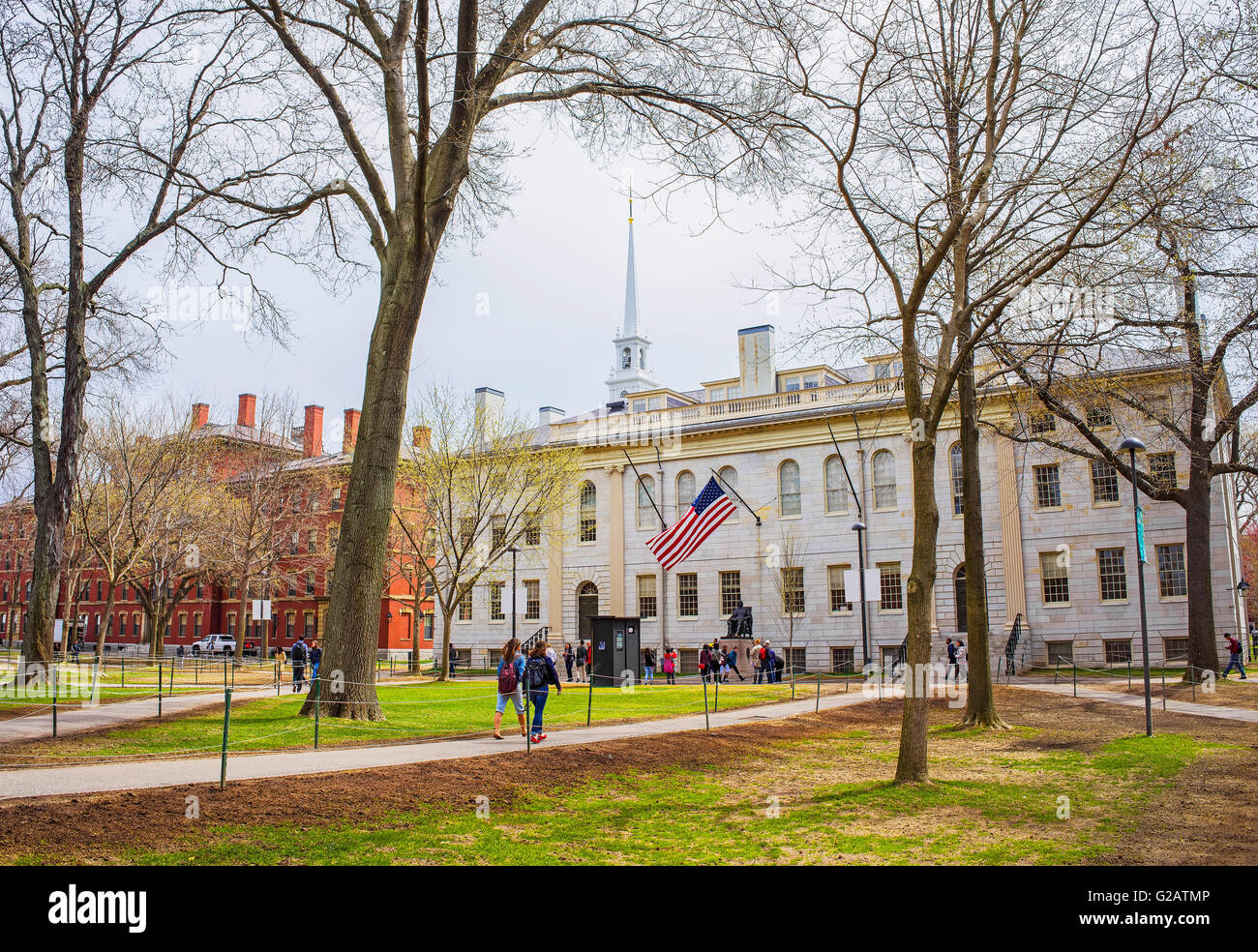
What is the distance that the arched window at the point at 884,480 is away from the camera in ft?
148

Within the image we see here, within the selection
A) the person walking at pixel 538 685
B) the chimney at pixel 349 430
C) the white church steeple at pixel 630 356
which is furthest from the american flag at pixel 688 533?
the white church steeple at pixel 630 356

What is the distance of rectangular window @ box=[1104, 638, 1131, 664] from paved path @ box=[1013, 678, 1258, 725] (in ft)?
32.0

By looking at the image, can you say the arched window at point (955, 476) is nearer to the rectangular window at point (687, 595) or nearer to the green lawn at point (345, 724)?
the rectangular window at point (687, 595)

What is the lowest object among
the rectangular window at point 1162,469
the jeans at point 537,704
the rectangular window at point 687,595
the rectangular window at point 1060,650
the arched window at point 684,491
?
the rectangular window at point 1060,650

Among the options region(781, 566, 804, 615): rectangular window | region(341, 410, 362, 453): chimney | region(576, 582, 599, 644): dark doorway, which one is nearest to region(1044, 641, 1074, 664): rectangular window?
region(781, 566, 804, 615): rectangular window

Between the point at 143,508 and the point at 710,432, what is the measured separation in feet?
90.0

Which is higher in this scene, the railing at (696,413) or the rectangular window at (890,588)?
the railing at (696,413)

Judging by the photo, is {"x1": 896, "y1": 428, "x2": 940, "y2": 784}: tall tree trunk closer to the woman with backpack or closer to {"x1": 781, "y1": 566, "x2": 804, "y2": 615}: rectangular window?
the woman with backpack

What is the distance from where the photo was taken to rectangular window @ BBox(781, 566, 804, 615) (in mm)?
45375

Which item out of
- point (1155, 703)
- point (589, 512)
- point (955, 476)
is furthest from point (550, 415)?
point (1155, 703)

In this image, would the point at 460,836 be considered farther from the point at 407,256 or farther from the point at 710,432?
the point at 710,432

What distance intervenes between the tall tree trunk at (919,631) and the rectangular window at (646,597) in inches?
1493

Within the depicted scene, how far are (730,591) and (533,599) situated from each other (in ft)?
40.6
